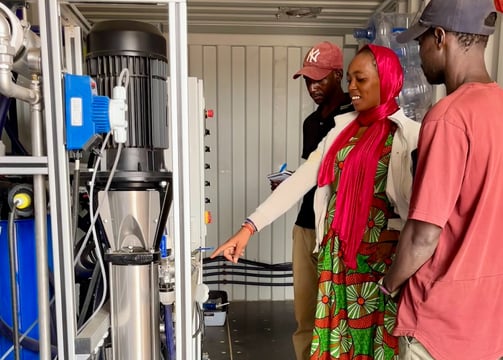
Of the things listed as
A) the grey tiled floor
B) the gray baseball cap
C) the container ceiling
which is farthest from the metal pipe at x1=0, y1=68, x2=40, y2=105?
the grey tiled floor

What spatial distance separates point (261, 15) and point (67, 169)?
7.44 ft

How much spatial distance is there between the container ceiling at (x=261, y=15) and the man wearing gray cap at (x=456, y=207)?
1752mm

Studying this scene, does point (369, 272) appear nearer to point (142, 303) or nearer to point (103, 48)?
point (142, 303)

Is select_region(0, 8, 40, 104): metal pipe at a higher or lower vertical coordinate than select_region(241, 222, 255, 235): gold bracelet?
higher

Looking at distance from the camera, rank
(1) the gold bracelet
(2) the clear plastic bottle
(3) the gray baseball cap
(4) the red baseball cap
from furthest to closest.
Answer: (2) the clear plastic bottle, (4) the red baseball cap, (1) the gold bracelet, (3) the gray baseball cap

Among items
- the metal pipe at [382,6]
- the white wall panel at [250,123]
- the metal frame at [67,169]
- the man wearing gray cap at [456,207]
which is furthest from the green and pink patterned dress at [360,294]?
the white wall panel at [250,123]

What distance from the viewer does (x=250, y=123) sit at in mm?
3295

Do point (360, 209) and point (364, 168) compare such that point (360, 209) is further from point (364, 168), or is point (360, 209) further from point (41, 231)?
point (41, 231)

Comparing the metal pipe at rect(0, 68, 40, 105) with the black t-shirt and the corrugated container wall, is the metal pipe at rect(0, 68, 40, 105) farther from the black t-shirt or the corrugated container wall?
the corrugated container wall

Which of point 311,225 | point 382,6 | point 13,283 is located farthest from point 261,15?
point 13,283

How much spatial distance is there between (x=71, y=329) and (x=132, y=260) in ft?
0.67

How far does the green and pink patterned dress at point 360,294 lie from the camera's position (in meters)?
1.37

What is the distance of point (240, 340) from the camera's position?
109 inches

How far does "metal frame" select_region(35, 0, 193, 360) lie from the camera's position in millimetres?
882
